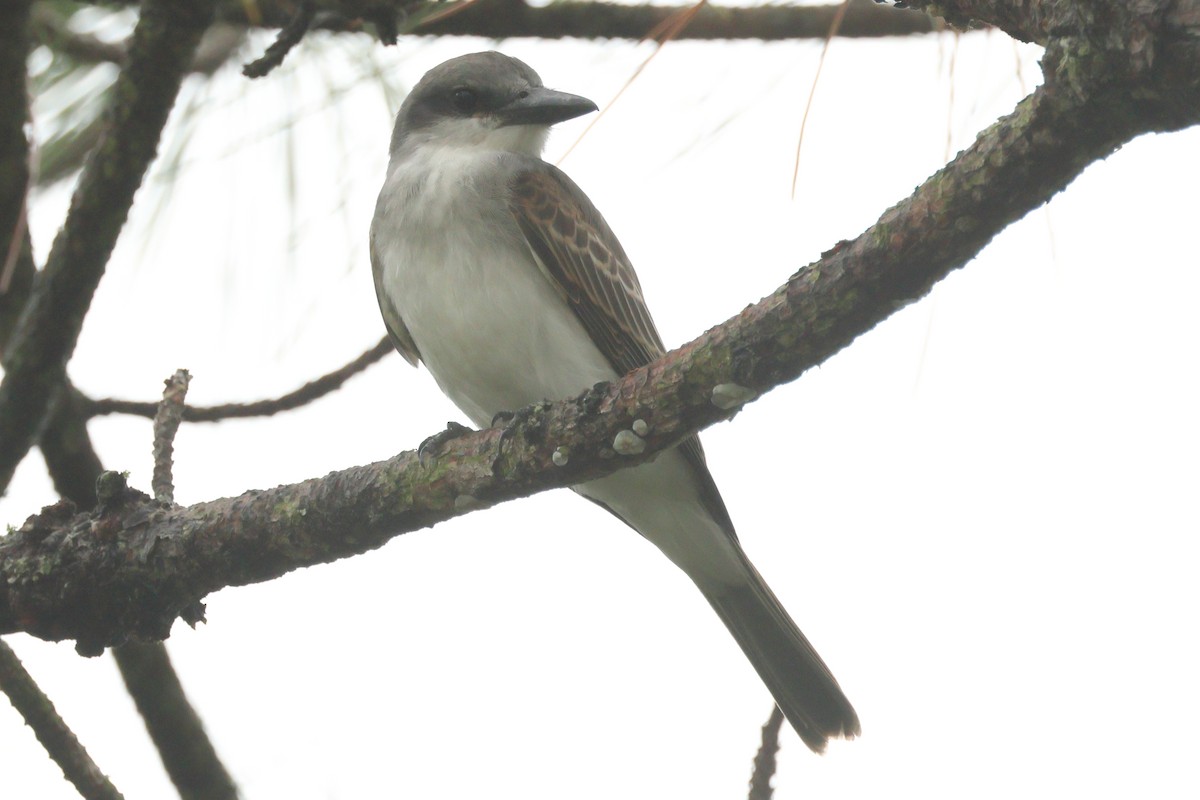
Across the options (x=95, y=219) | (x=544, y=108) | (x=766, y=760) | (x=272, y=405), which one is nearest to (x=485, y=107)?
(x=544, y=108)

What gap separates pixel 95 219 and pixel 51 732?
4.32 ft

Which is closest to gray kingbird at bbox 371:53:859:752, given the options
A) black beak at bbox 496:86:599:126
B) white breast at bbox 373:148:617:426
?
white breast at bbox 373:148:617:426

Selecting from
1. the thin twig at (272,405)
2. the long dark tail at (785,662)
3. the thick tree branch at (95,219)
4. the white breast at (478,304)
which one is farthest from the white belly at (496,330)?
the thick tree branch at (95,219)

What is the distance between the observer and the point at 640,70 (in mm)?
3371

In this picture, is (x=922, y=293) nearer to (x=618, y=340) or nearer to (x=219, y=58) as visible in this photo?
(x=618, y=340)

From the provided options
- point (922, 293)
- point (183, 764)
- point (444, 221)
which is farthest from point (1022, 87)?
point (183, 764)

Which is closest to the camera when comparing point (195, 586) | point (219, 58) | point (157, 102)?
point (157, 102)

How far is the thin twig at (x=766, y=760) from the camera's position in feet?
12.0

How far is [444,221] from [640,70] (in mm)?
1742

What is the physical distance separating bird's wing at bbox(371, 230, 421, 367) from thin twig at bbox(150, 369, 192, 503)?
1.26 metres

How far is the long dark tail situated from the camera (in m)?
5.08

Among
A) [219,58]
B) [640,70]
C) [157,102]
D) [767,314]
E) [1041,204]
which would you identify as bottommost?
[1041,204]

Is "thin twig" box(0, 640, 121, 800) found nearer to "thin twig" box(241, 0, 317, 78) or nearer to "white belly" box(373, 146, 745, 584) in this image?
"thin twig" box(241, 0, 317, 78)

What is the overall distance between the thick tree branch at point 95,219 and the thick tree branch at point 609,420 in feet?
1.35
